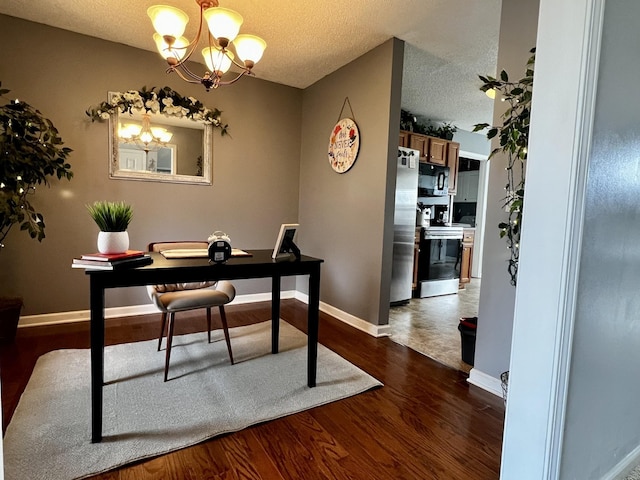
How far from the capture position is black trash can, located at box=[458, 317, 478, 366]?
239cm

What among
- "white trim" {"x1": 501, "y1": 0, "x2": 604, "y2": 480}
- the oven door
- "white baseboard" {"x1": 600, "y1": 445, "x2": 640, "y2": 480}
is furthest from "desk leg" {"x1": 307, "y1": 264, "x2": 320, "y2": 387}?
the oven door

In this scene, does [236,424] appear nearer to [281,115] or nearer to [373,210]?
[373,210]

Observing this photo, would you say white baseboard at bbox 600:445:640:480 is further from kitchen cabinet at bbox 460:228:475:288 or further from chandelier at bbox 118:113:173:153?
chandelier at bbox 118:113:173:153

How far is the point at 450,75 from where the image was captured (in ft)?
11.6

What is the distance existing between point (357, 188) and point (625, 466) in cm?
249

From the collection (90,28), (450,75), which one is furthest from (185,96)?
(450,75)

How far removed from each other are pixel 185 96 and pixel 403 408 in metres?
3.34

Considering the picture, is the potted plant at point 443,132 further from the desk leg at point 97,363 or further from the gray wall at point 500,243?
the desk leg at point 97,363

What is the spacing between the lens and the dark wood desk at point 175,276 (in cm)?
147

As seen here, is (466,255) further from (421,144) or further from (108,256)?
(108,256)

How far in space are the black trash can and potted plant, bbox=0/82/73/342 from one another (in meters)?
3.10

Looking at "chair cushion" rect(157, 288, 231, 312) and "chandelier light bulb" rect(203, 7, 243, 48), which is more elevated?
"chandelier light bulb" rect(203, 7, 243, 48)

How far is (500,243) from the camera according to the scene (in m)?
2.05

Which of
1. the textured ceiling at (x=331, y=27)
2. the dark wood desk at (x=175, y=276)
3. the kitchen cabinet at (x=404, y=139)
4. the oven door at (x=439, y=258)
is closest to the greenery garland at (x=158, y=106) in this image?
the textured ceiling at (x=331, y=27)
